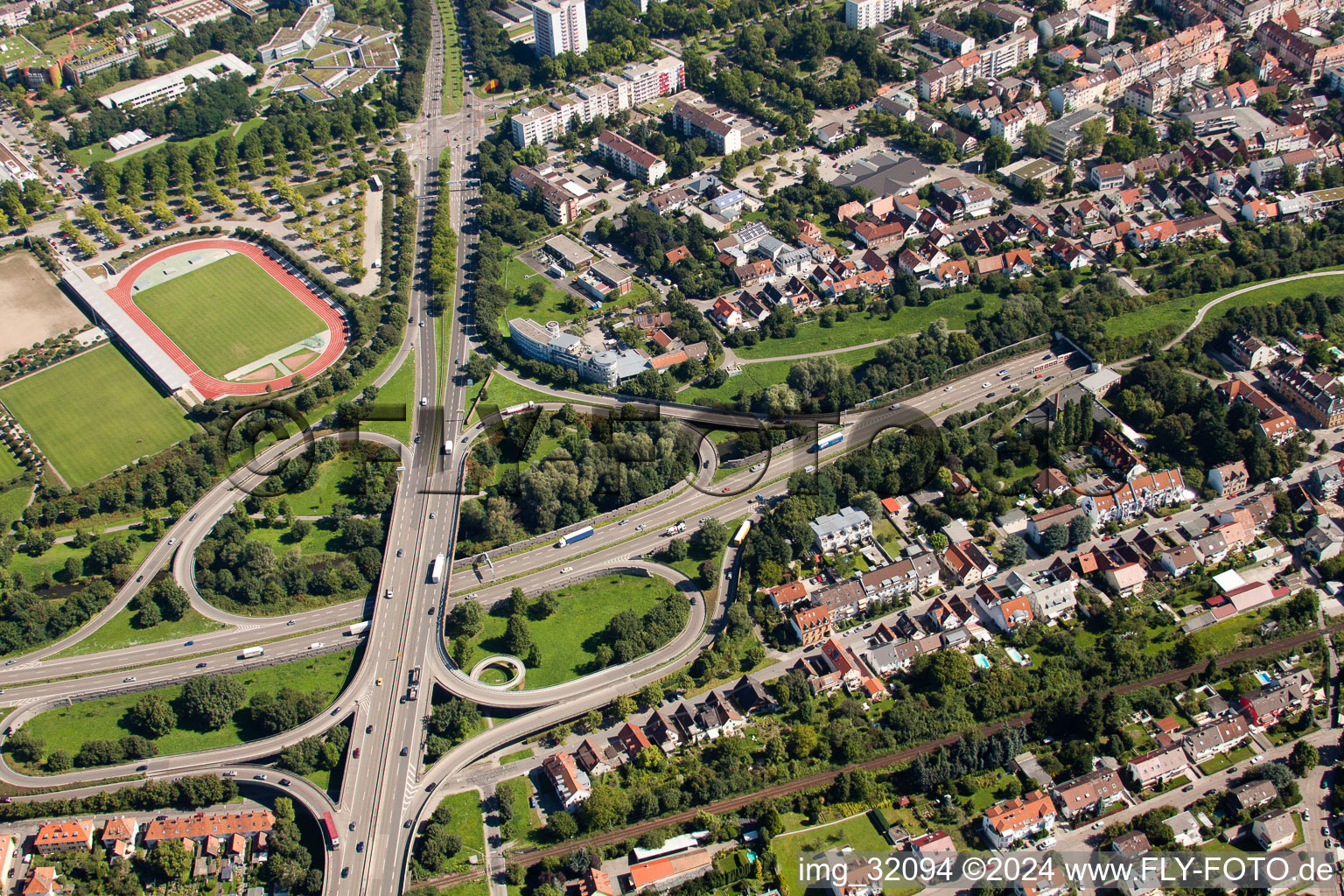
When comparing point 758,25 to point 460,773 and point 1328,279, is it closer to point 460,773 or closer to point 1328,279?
point 1328,279

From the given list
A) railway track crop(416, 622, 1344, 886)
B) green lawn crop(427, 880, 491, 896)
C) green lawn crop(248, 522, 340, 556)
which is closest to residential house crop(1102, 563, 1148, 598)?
railway track crop(416, 622, 1344, 886)

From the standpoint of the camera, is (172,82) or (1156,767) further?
(172,82)

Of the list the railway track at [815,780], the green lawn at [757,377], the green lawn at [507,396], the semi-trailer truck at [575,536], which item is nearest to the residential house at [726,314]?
the green lawn at [757,377]

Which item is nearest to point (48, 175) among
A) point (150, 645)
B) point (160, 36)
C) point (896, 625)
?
point (160, 36)

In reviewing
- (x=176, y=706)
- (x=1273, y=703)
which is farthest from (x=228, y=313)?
(x=1273, y=703)

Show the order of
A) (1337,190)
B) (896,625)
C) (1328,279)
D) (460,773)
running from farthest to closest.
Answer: (1337,190), (1328,279), (896,625), (460,773)

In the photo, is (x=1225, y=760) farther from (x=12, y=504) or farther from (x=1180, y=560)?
(x=12, y=504)
